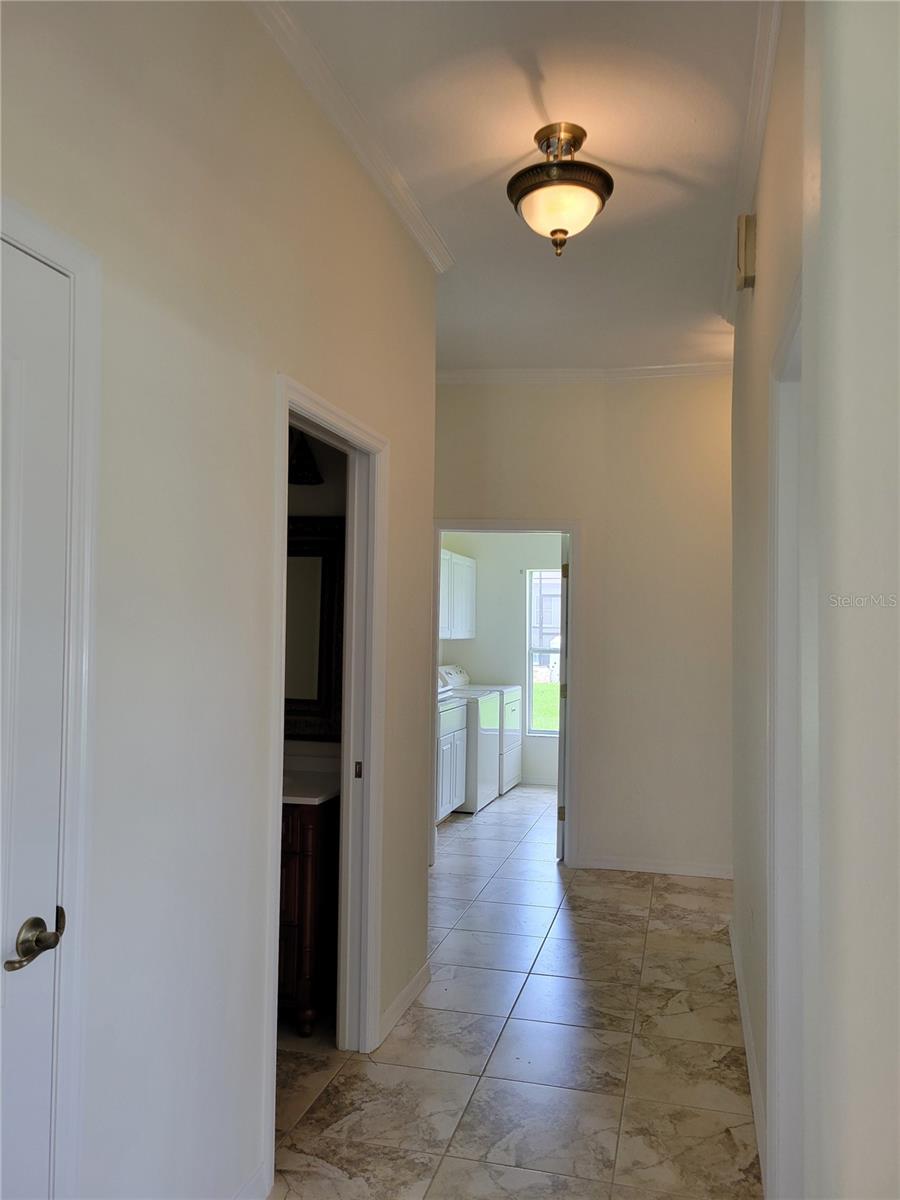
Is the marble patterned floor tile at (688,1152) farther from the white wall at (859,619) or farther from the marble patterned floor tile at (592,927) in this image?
the white wall at (859,619)

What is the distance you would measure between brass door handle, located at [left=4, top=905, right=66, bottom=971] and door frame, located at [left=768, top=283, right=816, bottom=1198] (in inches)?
60.7

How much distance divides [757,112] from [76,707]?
2.42m

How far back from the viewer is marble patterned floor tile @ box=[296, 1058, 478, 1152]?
244cm

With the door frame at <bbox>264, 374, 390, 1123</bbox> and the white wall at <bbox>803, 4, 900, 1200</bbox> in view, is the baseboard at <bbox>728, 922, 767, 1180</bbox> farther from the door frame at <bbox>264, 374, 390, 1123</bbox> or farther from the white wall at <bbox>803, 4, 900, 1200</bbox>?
the white wall at <bbox>803, 4, 900, 1200</bbox>

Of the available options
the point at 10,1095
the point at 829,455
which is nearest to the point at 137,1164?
the point at 10,1095

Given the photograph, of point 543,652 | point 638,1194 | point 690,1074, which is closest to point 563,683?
point 690,1074

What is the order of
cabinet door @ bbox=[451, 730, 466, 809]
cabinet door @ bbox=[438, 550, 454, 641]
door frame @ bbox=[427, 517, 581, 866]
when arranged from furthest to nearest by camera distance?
cabinet door @ bbox=[438, 550, 454, 641]
cabinet door @ bbox=[451, 730, 466, 809]
door frame @ bbox=[427, 517, 581, 866]

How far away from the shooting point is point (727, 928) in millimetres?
4188

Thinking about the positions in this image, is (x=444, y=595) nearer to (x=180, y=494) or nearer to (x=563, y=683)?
(x=563, y=683)

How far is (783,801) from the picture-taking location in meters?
2.16

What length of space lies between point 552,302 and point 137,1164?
3.64m

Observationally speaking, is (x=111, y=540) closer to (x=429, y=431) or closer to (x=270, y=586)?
(x=270, y=586)

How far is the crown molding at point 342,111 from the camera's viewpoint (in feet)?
6.98

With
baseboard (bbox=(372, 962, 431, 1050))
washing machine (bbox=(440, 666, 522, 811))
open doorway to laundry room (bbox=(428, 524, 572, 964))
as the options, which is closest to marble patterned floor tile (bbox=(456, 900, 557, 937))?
open doorway to laundry room (bbox=(428, 524, 572, 964))
